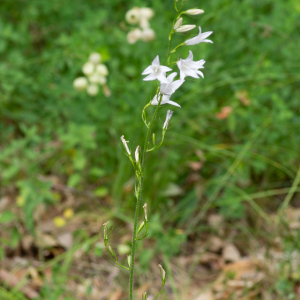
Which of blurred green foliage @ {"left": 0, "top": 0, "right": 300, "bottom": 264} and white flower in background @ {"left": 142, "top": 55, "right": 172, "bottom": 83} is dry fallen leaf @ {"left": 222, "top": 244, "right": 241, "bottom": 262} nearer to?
blurred green foliage @ {"left": 0, "top": 0, "right": 300, "bottom": 264}

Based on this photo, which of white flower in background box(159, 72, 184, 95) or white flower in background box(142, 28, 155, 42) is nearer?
white flower in background box(159, 72, 184, 95)

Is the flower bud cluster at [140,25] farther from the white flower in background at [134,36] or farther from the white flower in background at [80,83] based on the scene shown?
the white flower in background at [80,83]

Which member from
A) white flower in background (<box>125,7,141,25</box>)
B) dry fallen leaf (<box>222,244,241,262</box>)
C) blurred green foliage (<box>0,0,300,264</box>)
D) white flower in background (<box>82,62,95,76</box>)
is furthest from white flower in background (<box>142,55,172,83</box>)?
dry fallen leaf (<box>222,244,241,262</box>)

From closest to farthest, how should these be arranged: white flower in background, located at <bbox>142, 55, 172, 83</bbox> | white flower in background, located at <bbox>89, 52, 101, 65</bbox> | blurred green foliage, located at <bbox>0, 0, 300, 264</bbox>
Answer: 1. white flower in background, located at <bbox>142, 55, 172, 83</bbox>
2. white flower in background, located at <bbox>89, 52, 101, 65</bbox>
3. blurred green foliage, located at <bbox>0, 0, 300, 264</bbox>

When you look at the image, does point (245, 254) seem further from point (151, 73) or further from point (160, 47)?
point (151, 73)

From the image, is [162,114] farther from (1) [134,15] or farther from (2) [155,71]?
(2) [155,71]


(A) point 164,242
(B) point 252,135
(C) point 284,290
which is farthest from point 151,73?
(B) point 252,135
